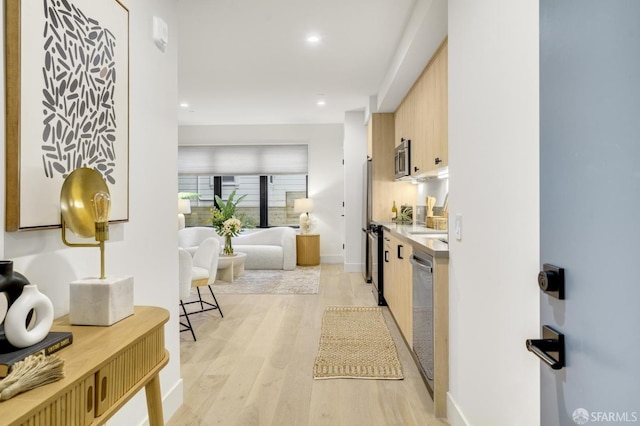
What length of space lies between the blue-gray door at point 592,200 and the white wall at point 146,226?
4.92 ft

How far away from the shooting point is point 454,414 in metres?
2.02

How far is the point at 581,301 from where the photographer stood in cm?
77

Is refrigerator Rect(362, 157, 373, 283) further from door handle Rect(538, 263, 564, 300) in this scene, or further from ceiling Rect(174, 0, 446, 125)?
door handle Rect(538, 263, 564, 300)

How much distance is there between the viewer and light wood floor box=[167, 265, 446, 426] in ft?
7.10

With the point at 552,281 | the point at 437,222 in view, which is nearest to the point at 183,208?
the point at 437,222

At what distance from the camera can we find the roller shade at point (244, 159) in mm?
7914

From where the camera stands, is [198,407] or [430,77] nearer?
[198,407]

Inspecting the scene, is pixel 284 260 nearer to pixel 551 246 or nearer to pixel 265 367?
pixel 265 367

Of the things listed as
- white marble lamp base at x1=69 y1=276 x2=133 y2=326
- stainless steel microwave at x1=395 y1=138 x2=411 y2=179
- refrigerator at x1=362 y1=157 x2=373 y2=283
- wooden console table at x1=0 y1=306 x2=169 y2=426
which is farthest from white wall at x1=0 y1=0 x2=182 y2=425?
refrigerator at x1=362 y1=157 x2=373 y2=283

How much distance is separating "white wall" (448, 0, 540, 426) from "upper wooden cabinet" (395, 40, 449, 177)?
0.95 metres

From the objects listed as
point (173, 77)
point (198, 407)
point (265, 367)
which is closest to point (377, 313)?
point (265, 367)

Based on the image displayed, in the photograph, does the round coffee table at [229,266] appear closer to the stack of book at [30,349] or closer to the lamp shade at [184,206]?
the lamp shade at [184,206]

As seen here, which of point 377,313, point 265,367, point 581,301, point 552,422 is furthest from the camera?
point 377,313

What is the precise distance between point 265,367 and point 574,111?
260 centimetres
